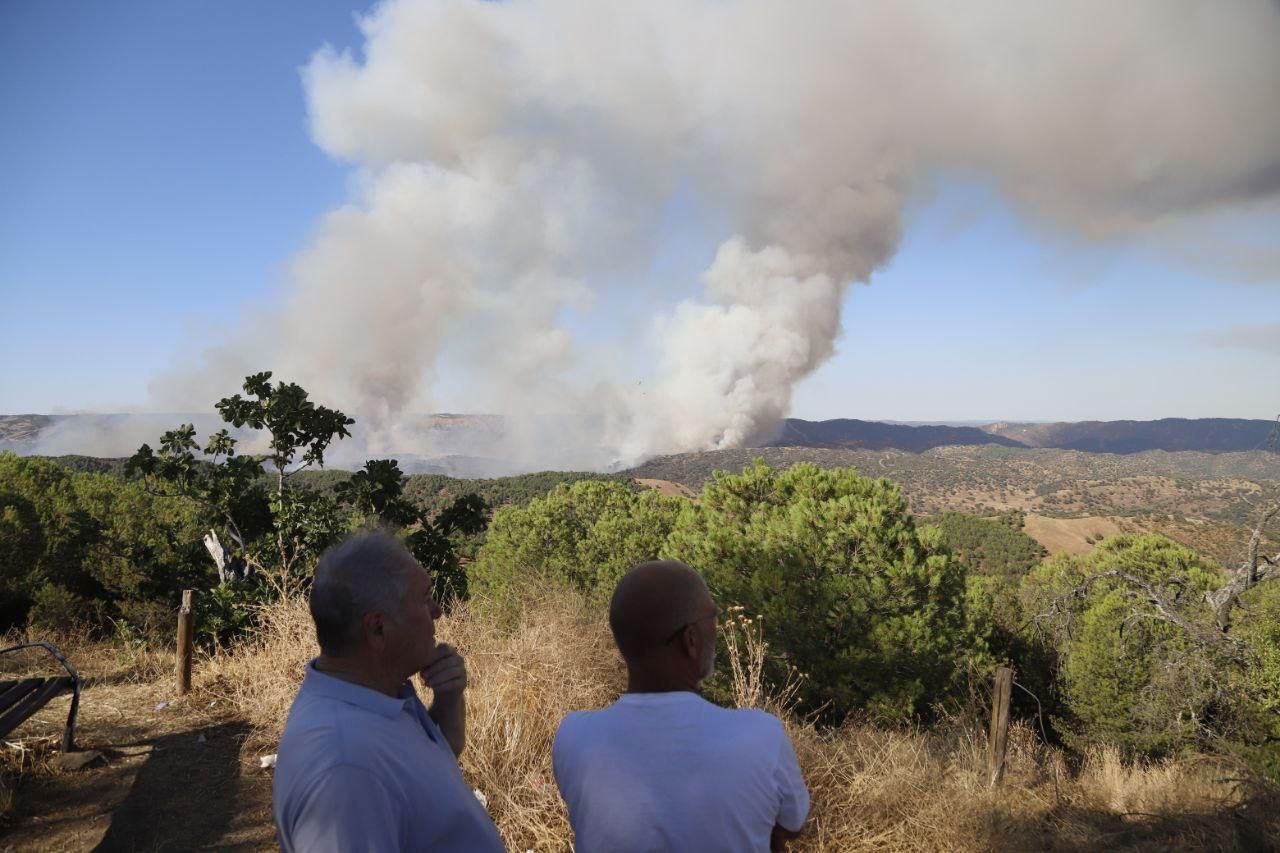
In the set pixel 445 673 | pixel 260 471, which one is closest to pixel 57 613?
pixel 260 471

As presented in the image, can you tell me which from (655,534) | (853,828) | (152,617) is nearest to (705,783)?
(853,828)

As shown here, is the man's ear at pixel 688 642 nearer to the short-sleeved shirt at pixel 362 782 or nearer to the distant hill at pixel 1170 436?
the short-sleeved shirt at pixel 362 782

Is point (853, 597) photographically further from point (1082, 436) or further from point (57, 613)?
point (1082, 436)

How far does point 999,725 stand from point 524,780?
328 centimetres

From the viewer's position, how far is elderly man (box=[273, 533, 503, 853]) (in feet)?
3.99

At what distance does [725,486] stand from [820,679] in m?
4.37

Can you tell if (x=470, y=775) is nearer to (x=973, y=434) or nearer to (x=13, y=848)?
(x=13, y=848)

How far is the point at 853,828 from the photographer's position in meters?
3.36

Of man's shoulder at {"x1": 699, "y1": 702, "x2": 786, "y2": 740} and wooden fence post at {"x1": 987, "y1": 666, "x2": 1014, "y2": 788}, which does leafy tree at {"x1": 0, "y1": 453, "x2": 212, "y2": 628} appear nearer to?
wooden fence post at {"x1": 987, "y1": 666, "x2": 1014, "y2": 788}

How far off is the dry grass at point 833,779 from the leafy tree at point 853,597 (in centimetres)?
480

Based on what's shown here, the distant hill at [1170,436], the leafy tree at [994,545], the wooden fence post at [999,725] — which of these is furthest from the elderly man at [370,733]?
the distant hill at [1170,436]

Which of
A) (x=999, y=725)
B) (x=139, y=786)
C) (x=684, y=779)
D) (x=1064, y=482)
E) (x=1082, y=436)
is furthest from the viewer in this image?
(x=1082, y=436)

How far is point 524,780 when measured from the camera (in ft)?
11.8

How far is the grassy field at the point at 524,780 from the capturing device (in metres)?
3.51
